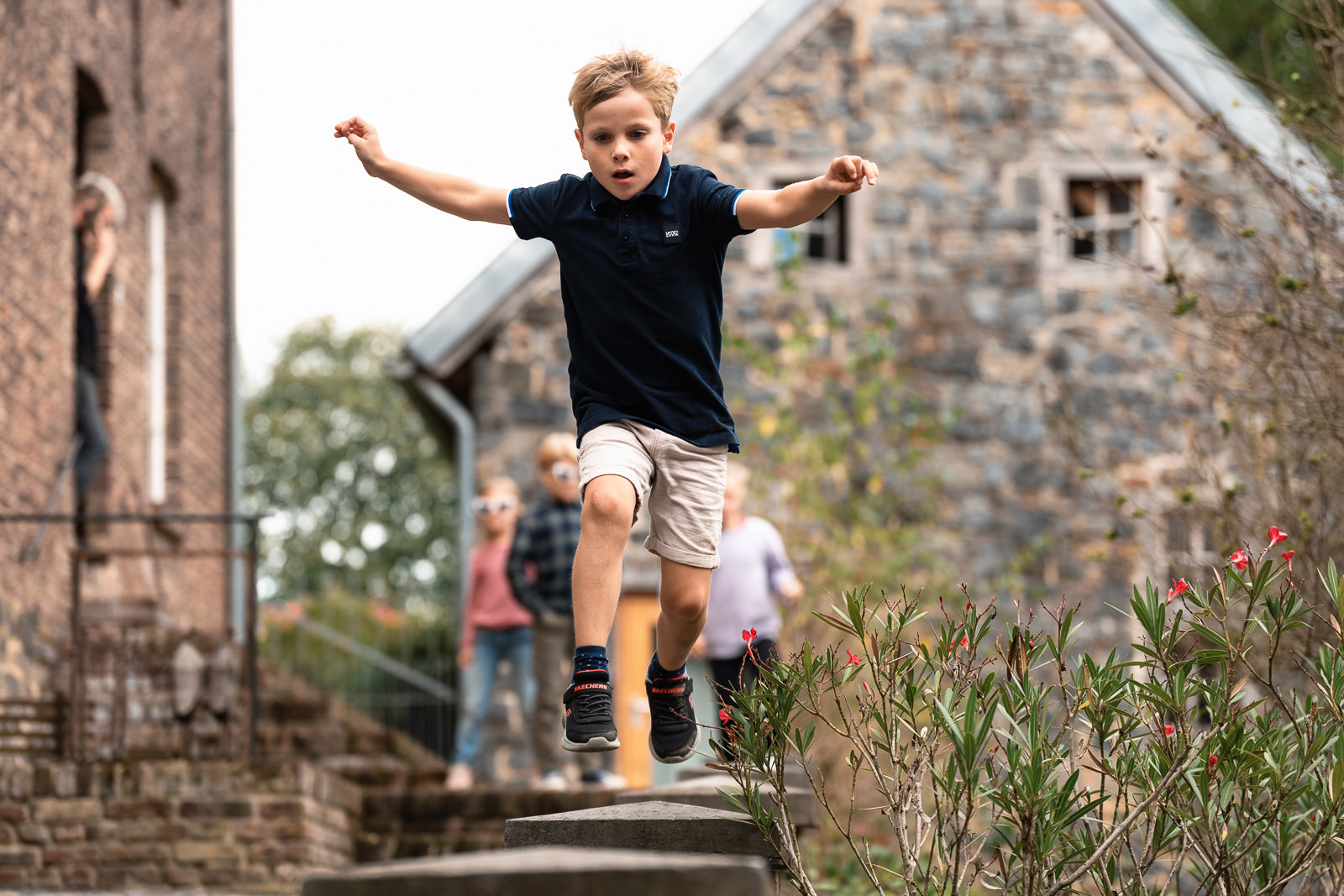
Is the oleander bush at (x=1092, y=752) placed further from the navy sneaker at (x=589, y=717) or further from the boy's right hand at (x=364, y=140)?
the boy's right hand at (x=364, y=140)

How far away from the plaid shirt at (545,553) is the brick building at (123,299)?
7.97ft

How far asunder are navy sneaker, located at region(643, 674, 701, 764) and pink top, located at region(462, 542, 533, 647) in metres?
4.41

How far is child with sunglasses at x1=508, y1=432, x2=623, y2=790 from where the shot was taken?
304 inches

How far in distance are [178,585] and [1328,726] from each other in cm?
944

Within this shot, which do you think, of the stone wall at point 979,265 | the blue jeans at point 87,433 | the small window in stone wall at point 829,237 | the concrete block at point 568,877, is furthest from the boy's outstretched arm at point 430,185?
the small window in stone wall at point 829,237

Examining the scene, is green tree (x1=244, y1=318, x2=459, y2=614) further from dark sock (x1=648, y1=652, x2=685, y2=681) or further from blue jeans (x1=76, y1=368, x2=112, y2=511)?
dark sock (x1=648, y1=652, x2=685, y2=681)

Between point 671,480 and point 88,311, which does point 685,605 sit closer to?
point 671,480

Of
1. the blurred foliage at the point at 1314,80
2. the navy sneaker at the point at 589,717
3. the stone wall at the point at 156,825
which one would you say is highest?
the blurred foliage at the point at 1314,80

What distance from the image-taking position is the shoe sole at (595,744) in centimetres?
329

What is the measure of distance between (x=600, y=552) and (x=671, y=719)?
2.23 ft

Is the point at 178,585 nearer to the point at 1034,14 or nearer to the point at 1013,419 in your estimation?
the point at 1013,419

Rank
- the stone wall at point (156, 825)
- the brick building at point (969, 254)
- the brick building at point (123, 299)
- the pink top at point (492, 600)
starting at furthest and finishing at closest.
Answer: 1. the brick building at point (969, 254)
2. the pink top at point (492, 600)
3. the brick building at point (123, 299)
4. the stone wall at point (156, 825)

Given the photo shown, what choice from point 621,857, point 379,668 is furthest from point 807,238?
point 621,857

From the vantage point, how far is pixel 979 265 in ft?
40.5
